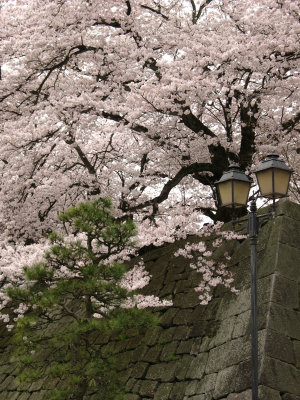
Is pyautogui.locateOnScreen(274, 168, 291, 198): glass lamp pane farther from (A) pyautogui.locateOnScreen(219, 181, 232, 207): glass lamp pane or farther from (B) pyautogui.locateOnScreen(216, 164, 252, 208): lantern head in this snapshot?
(A) pyautogui.locateOnScreen(219, 181, 232, 207): glass lamp pane

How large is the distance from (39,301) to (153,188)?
7845 millimetres

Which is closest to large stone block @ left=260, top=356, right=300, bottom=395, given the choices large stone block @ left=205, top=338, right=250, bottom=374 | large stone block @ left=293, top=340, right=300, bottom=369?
large stone block @ left=293, top=340, right=300, bottom=369

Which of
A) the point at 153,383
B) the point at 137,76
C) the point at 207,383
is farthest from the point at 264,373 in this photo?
the point at 137,76

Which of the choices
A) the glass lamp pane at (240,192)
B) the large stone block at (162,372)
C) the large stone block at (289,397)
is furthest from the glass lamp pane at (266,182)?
the large stone block at (162,372)

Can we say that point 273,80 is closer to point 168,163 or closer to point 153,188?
point 168,163

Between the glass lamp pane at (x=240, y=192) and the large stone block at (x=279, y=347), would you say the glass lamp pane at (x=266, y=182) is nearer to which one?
the glass lamp pane at (x=240, y=192)

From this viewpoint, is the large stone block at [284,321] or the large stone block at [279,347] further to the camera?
the large stone block at [284,321]

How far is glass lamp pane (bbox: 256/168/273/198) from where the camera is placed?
650cm

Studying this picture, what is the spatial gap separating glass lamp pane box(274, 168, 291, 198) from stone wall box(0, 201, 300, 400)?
1.97m

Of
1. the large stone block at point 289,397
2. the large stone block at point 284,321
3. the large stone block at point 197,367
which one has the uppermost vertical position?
the large stone block at point 284,321

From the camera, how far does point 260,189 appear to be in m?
6.66

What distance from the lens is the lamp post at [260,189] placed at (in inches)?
255

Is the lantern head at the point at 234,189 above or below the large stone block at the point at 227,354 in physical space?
above

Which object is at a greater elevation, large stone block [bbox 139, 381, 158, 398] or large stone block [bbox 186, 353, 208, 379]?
large stone block [bbox 186, 353, 208, 379]
